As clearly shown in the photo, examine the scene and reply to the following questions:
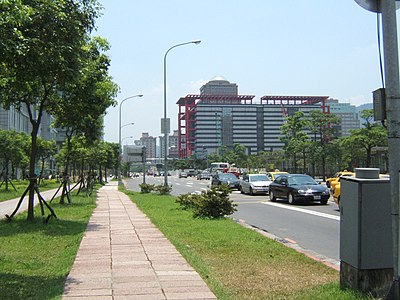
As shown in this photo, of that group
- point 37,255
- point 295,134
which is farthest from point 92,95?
point 295,134

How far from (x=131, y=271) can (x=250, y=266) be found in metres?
1.92

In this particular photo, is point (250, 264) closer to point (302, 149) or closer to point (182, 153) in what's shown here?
point (302, 149)

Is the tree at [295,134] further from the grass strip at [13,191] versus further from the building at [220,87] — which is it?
the building at [220,87]

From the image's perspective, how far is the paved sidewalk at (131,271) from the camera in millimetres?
6078

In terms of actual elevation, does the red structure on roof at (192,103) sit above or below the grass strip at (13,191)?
above

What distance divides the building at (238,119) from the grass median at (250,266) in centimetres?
13976

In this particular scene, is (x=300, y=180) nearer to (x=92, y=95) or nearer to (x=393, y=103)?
(x=92, y=95)

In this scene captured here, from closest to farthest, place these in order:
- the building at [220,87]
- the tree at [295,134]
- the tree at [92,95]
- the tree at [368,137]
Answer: the tree at [92,95]
the tree at [368,137]
the tree at [295,134]
the building at [220,87]

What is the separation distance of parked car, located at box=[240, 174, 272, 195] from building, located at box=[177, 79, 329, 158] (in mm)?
117223

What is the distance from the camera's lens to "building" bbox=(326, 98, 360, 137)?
4860 inches

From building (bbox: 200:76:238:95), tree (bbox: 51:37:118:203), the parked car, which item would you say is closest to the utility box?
tree (bbox: 51:37:118:203)

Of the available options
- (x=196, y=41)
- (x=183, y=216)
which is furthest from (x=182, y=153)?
(x=183, y=216)

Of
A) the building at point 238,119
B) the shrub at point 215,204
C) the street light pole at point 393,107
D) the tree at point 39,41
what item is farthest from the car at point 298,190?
the building at point 238,119

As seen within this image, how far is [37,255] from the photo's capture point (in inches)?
352
